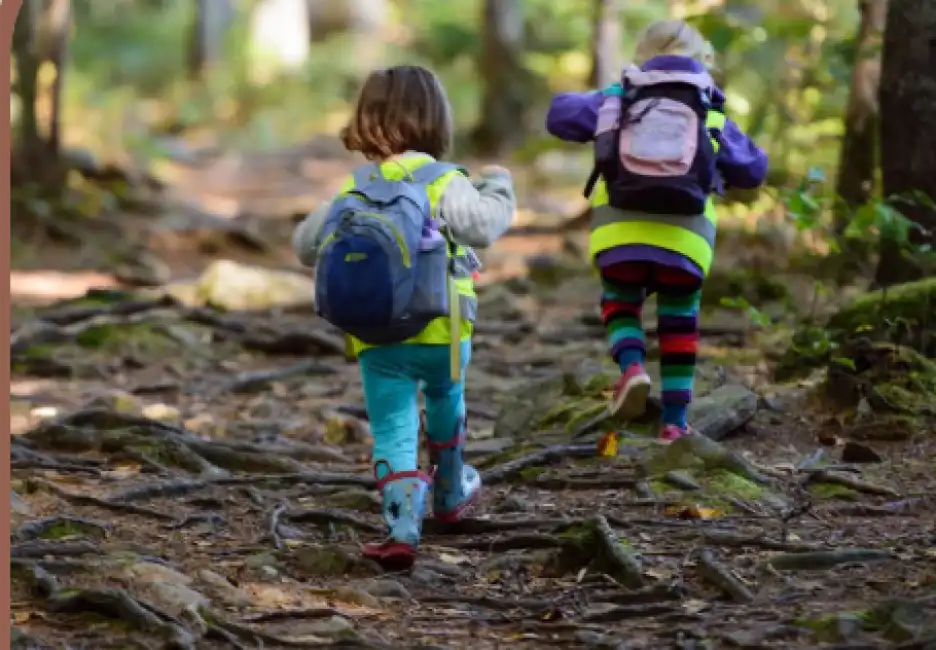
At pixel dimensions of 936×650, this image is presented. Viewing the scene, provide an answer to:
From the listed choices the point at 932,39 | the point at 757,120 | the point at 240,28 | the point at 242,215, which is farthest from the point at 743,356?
the point at 240,28

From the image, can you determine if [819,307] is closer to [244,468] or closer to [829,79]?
[829,79]

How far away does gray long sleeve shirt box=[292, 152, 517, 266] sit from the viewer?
4.68 m

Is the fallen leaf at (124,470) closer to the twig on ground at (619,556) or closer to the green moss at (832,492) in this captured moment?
the twig on ground at (619,556)

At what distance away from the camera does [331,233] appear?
178 inches

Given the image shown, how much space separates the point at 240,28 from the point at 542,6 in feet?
30.7

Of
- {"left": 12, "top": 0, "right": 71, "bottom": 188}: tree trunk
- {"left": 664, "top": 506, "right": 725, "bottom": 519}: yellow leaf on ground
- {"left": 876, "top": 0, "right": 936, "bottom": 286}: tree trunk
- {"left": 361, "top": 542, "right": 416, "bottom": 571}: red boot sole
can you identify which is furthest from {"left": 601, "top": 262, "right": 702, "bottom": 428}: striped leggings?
{"left": 12, "top": 0, "right": 71, "bottom": 188}: tree trunk

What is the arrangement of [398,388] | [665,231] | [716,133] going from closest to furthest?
1. [398,388]
2. [716,133]
3. [665,231]

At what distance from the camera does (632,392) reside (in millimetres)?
6086

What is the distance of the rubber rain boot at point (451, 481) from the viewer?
16.7 feet

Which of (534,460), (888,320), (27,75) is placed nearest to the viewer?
(534,460)

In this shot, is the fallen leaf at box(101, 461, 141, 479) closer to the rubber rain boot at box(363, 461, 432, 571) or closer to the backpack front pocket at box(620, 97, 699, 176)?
the rubber rain boot at box(363, 461, 432, 571)

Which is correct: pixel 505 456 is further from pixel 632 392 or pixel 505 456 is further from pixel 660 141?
pixel 660 141

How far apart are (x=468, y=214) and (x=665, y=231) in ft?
5.23

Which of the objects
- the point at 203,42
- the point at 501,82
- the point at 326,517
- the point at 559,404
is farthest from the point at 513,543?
the point at 203,42
